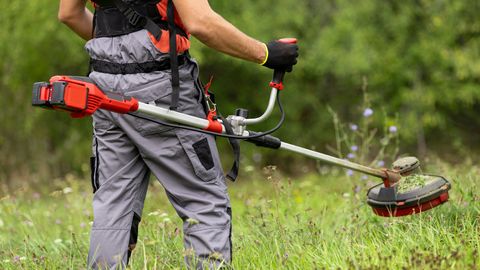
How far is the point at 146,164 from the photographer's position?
3.68m

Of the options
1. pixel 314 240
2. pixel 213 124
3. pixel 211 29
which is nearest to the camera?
pixel 211 29

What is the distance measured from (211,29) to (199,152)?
1.94 ft

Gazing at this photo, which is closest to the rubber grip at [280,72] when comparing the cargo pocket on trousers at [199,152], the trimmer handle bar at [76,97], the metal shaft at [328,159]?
the metal shaft at [328,159]

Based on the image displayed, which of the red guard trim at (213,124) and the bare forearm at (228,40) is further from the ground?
the bare forearm at (228,40)

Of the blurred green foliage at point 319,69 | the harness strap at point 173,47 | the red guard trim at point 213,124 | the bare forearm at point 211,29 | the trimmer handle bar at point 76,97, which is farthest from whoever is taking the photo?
the blurred green foliage at point 319,69

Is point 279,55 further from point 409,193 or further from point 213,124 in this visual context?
point 409,193

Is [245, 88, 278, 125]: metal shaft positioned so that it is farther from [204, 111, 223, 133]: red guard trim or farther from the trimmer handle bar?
the trimmer handle bar

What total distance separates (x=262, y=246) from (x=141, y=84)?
1192 mm

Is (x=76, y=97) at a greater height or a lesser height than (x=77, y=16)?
lesser

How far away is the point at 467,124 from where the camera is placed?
1956 cm

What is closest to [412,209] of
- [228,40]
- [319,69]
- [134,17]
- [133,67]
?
[228,40]

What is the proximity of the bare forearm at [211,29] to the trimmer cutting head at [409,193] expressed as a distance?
117cm

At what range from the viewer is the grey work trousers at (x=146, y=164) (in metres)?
3.52

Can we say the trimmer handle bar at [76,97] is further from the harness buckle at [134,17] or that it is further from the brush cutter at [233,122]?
the harness buckle at [134,17]
